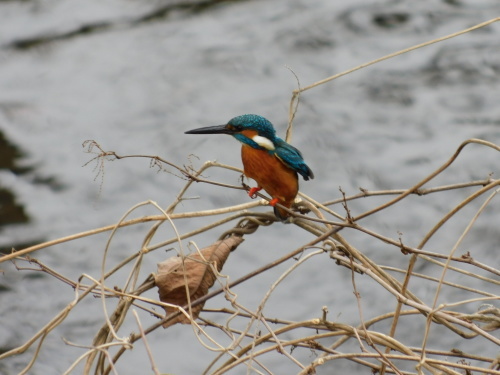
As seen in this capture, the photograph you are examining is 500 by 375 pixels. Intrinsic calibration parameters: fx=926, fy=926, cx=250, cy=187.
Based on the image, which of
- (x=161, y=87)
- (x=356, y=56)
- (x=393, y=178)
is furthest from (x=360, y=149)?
(x=161, y=87)

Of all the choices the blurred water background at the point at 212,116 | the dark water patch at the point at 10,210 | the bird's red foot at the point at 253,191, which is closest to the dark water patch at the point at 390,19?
the blurred water background at the point at 212,116

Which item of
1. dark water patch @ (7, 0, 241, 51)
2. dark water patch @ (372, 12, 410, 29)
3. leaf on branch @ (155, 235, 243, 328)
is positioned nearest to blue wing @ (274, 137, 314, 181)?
leaf on branch @ (155, 235, 243, 328)

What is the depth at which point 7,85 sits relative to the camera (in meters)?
7.02

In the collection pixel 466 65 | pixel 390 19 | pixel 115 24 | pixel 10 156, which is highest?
pixel 390 19

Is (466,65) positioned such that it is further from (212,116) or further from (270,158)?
(270,158)

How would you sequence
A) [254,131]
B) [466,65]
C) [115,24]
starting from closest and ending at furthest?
1. [254,131]
2. [466,65]
3. [115,24]

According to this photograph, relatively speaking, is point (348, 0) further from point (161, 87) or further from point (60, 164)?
point (60, 164)

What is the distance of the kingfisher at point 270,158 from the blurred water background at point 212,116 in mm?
2155

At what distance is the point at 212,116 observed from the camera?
651 centimetres

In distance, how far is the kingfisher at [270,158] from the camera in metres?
2.57

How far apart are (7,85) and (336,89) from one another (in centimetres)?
248

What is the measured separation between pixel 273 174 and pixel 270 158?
0.18 feet

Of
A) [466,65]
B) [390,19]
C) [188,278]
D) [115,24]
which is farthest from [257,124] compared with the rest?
[115,24]

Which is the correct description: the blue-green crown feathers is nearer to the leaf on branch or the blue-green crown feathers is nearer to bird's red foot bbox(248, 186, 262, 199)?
bird's red foot bbox(248, 186, 262, 199)
